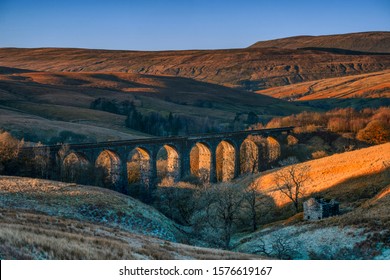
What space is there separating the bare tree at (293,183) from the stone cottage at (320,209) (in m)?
7.67

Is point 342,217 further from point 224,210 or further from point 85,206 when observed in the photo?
point 85,206

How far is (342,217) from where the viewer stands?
33.4m

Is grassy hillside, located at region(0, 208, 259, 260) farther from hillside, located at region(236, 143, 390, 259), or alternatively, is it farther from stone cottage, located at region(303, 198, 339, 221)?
stone cottage, located at region(303, 198, 339, 221)

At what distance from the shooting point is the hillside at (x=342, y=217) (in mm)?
27016

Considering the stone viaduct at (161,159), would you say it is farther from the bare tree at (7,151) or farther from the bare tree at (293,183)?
the bare tree at (293,183)

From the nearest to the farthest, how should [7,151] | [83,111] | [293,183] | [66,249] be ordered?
1. [66,249]
2. [7,151]
3. [293,183]
4. [83,111]

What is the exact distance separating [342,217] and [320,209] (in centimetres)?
275

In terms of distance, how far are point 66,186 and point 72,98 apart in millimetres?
120720

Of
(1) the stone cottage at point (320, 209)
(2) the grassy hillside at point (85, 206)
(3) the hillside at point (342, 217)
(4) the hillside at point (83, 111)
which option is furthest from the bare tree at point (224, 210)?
(4) the hillside at point (83, 111)

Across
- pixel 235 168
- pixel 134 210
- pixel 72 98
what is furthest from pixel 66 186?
pixel 72 98

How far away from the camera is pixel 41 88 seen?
175 metres

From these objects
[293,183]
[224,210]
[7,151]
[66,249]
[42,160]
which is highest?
[66,249]

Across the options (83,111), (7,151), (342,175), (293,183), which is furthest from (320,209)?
(83,111)

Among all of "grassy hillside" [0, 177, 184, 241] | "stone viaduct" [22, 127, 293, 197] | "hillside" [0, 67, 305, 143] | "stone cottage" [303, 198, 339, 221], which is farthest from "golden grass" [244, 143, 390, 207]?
Result: "hillside" [0, 67, 305, 143]
